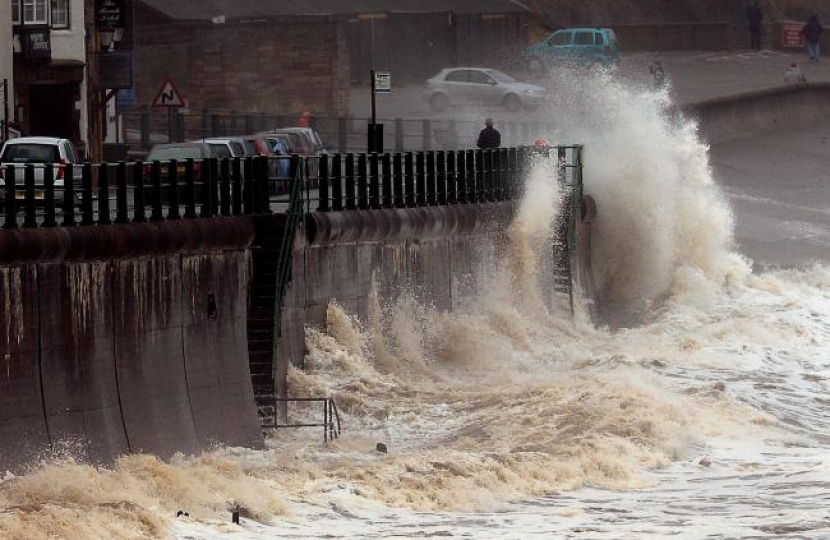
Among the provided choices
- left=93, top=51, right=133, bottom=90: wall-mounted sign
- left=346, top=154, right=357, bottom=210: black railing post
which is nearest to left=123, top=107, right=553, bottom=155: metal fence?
left=93, top=51, right=133, bottom=90: wall-mounted sign

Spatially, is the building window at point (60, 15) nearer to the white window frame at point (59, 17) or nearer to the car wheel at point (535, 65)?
the white window frame at point (59, 17)

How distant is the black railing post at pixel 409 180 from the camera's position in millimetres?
33906

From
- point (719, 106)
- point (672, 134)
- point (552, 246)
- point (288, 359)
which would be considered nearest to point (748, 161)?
point (719, 106)

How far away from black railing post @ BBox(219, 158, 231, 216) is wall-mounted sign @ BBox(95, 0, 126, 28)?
22.7 metres

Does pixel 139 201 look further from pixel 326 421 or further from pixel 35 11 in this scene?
pixel 35 11

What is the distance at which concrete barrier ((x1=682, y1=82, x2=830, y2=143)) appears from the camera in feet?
210

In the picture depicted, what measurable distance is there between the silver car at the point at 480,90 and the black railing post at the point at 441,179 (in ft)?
93.1

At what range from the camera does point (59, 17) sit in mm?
48688

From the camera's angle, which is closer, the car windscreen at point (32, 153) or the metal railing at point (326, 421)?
the metal railing at point (326, 421)

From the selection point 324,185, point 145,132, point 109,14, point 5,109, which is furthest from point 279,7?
point 324,185

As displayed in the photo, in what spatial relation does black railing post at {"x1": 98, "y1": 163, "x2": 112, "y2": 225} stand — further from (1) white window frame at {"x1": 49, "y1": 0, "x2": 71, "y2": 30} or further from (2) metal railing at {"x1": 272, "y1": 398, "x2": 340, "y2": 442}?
(1) white window frame at {"x1": 49, "y1": 0, "x2": 71, "y2": 30}

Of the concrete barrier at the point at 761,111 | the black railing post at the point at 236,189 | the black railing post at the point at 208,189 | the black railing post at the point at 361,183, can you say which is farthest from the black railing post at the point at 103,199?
the concrete barrier at the point at 761,111

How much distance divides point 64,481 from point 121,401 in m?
2.38

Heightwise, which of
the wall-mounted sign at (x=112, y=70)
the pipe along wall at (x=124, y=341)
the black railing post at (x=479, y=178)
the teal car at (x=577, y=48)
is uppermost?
the teal car at (x=577, y=48)
